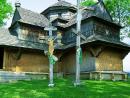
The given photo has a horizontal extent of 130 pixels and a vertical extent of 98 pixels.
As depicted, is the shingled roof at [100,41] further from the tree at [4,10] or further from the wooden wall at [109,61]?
the tree at [4,10]

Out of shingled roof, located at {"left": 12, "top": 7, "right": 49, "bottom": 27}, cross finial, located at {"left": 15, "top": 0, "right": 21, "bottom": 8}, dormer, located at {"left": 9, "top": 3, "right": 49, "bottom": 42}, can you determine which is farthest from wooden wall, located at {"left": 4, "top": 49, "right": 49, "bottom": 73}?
cross finial, located at {"left": 15, "top": 0, "right": 21, "bottom": 8}

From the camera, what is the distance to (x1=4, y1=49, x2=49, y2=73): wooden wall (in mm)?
22938

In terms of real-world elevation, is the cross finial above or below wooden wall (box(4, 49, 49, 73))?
above

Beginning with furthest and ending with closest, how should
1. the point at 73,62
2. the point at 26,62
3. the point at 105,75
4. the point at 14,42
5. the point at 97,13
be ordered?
the point at 97,13 < the point at 73,62 < the point at 26,62 < the point at 14,42 < the point at 105,75

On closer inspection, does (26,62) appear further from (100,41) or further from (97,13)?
(97,13)

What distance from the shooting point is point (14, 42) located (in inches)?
901

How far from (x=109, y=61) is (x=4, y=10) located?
764 inches

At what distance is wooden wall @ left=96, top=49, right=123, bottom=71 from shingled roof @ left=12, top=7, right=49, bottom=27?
22.9ft

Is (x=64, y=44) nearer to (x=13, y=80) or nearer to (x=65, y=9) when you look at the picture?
(x=65, y=9)

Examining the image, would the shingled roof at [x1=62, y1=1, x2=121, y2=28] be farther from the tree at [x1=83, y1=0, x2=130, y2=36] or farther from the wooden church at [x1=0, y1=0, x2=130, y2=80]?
the tree at [x1=83, y1=0, x2=130, y2=36]

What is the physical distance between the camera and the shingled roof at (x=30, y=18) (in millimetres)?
25586

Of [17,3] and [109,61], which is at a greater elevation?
[17,3]

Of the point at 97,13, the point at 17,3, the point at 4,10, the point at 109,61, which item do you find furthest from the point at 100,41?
the point at 4,10

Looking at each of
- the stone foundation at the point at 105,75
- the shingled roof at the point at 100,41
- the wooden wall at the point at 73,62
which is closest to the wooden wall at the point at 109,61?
the wooden wall at the point at 73,62
